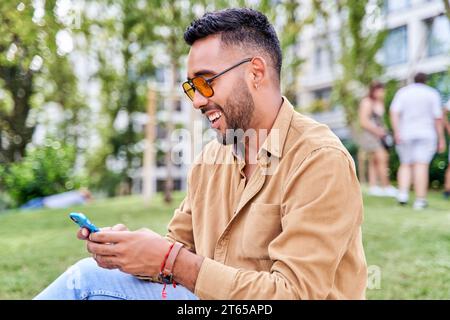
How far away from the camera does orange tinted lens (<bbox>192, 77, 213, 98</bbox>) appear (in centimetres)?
161

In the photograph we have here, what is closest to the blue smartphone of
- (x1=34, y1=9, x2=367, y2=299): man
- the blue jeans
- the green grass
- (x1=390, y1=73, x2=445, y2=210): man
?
(x1=34, y1=9, x2=367, y2=299): man

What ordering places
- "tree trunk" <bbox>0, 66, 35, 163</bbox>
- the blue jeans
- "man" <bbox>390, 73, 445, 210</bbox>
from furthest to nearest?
"tree trunk" <bbox>0, 66, 35, 163</bbox>
"man" <bbox>390, 73, 445, 210</bbox>
the blue jeans

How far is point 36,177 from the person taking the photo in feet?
31.1

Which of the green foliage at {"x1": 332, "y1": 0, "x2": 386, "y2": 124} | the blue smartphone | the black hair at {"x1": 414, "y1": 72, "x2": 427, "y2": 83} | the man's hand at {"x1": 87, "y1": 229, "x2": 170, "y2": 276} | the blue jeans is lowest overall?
the blue jeans

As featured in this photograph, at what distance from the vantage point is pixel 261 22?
1.68 metres

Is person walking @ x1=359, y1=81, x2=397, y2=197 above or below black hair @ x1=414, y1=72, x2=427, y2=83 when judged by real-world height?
below

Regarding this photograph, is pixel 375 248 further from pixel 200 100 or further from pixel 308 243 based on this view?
pixel 308 243

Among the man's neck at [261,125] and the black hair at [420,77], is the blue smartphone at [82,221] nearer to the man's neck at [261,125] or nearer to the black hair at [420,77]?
the man's neck at [261,125]

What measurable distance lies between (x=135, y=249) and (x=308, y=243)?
43cm

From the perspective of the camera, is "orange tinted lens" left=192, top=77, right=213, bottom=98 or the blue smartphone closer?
the blue smartphone

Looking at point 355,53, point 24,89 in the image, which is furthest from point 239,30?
point 24,89

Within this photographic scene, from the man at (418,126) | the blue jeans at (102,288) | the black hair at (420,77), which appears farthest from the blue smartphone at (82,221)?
the black hair at (420,77)

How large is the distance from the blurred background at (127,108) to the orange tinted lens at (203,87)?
73.3 inches

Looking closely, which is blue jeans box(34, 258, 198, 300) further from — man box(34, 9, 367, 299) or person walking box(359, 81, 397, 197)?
person walking box(359, 81, 397, 197)
